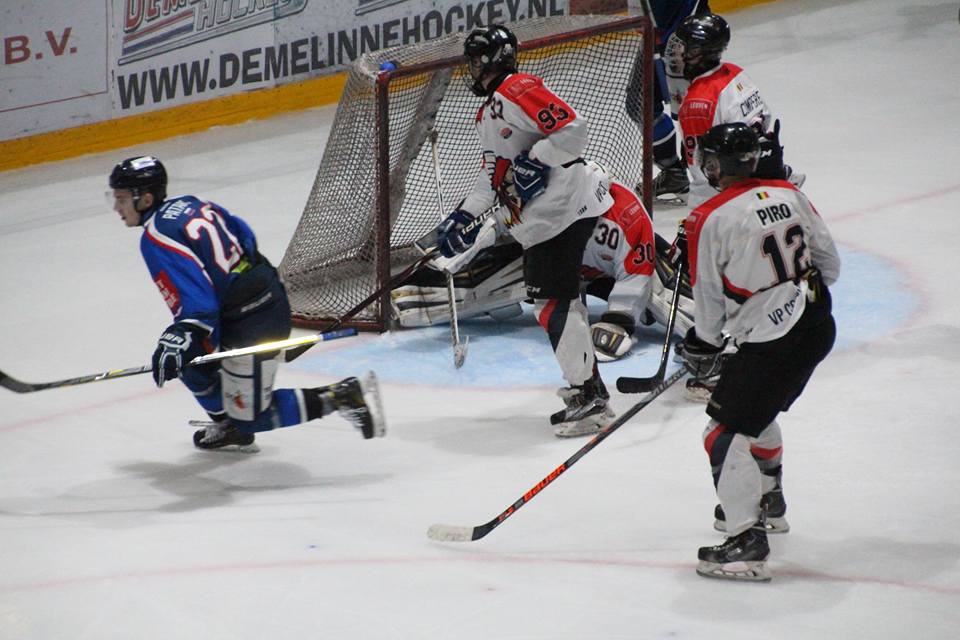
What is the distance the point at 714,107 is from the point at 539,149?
2.62 ft

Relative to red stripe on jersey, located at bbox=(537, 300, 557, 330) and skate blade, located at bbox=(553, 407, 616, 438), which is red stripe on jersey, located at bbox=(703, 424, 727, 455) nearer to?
skate blade, located at bbox=(553, 407, 616, 438)

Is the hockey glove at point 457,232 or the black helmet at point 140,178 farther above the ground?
the black helmet at point 140,178

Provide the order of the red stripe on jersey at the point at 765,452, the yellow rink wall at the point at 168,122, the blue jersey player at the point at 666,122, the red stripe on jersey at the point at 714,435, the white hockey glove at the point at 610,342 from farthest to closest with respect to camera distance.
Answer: the yellow rink wall at the point at 168,122 < the blue jersey player at the point at 666,122 < the white hockey glove at the point at 610,342 < the red stripe on jersey at the point at 765,452 < the red stripe on jersey at the point at 714,435

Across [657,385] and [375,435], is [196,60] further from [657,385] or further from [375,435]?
[657,385]

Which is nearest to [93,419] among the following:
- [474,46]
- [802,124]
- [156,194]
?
[156,194]

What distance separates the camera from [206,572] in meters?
3.45

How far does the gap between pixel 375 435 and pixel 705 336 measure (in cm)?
115

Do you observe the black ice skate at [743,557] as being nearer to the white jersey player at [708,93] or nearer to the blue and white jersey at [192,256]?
the blue and white jersey at [192,256]

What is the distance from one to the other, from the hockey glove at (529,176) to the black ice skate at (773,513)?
4.00ft

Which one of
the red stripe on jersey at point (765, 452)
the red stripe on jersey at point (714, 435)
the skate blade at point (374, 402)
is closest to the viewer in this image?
the red stripe on jersey at point (714, 435)

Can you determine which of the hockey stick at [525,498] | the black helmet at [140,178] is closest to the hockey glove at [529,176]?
the hockey stick at [525,498]

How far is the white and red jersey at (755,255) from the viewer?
122 inches

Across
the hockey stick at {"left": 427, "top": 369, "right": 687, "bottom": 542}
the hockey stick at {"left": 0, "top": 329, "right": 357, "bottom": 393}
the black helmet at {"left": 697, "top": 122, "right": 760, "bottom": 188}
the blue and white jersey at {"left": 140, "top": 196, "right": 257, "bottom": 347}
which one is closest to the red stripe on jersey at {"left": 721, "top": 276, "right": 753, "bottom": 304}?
the black helmet at {"left": 697, "top": 122, "right": 760, "bottom": 188}

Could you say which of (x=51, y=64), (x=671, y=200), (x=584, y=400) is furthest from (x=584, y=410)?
(x=51, y=64)
